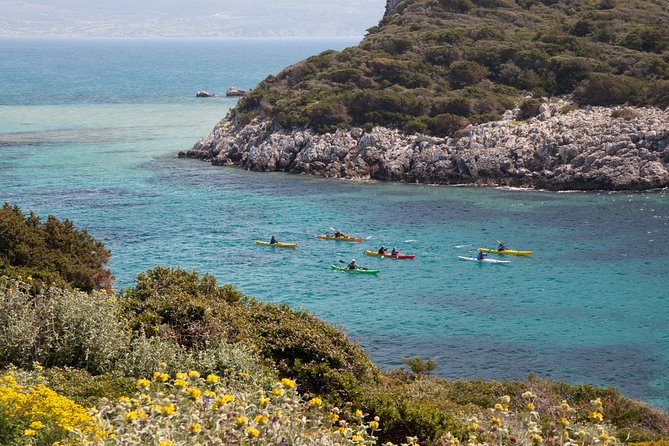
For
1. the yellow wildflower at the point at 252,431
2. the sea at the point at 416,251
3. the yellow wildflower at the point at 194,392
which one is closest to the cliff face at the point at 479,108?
the sea at the point at 416,251

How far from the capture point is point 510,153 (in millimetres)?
70625

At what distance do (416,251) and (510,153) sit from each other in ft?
73.6

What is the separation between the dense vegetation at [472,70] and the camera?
79.4 metres

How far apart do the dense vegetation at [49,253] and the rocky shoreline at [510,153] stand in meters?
42.3

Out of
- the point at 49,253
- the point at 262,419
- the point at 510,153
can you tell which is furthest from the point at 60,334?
the point at 510,153

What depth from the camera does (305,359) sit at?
21.3 metres

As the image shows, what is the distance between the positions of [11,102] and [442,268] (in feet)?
346

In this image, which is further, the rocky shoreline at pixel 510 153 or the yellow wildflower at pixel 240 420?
the rocky shoreline at pixel 510 153

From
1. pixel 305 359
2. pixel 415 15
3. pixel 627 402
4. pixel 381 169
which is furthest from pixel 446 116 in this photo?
pixel 305 359

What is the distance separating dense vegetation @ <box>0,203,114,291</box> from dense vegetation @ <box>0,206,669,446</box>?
547 centimetres

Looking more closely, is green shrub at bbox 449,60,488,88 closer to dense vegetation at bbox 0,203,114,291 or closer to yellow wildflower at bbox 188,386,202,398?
dense vegetation at bbox 0,203,114,291

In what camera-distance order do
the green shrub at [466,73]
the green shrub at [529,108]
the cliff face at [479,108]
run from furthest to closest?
the green shrub at [466,73], the green shrub at [529,108], the cliff face at [479,108]

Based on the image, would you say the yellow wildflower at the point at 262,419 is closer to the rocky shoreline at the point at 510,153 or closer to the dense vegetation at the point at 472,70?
the rocky shoreline at the point at 510,153

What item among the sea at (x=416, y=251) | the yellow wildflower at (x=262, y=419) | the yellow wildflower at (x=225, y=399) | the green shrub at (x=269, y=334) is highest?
the yellow wildflower at (x=225, y=399)
